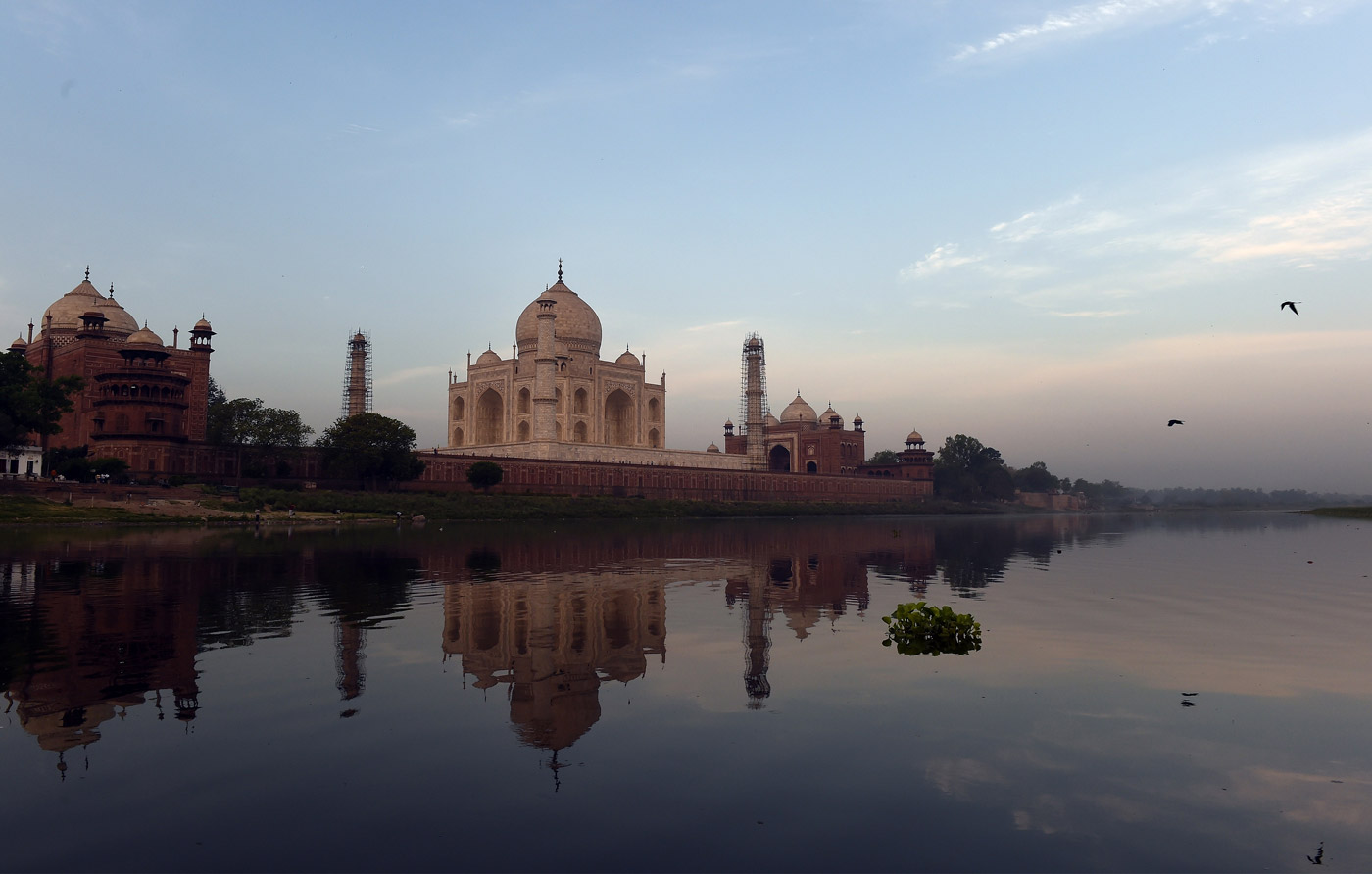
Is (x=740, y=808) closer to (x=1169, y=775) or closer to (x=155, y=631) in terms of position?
(x=1169, y=775)

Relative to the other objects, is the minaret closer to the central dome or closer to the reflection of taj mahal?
the reflection of taj mahal

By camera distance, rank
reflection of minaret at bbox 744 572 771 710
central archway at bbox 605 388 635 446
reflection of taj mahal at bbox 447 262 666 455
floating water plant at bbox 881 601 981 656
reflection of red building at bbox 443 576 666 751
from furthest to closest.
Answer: central archway at bbox 605 388 635 446, reflection of taj mahal at bbox 447 262 666 455, floating water plant at bbox 881 601 981 656, reflection of minaret at bbox 744 572 771 710, reflection of red building at bbox 443 576 666 751

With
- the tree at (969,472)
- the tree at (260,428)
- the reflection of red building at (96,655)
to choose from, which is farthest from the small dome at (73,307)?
the tree at (969,472)

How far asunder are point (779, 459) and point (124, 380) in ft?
200

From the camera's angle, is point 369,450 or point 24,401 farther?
point 369,450

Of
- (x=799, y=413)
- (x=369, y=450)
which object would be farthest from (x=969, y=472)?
(x=369, y=450)

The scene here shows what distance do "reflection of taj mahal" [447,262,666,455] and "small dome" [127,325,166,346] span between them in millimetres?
23602

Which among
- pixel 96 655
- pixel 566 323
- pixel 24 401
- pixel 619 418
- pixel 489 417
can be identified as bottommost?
pixel 96 655

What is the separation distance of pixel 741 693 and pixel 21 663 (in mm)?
7518

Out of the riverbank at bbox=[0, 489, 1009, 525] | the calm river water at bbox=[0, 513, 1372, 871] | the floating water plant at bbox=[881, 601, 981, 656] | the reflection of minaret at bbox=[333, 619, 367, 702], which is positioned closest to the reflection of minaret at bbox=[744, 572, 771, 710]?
the calm river water at bbox=[0, 513, 1372, 871]

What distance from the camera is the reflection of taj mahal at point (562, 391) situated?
7225cm

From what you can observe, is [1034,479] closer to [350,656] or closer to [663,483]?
[663,483]

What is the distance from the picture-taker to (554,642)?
11.2 metres

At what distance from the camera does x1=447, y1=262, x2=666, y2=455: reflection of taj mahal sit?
72.2 meters
